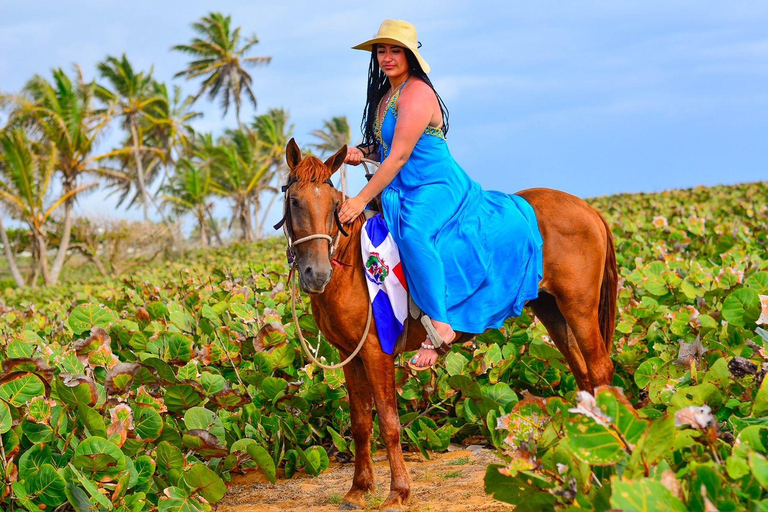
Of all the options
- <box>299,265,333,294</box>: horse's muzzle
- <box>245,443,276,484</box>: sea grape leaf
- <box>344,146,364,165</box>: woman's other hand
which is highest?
<box>344,146,364,165</box>: woman's other hand

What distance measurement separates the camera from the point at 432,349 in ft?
12.5

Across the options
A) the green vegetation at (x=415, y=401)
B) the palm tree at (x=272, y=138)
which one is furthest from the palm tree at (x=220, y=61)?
the green vegetation at (x=415, y=401)

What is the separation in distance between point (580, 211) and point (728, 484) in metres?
2.47

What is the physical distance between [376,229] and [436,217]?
1.09 ft

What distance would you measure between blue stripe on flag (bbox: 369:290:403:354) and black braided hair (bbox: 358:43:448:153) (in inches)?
41.0

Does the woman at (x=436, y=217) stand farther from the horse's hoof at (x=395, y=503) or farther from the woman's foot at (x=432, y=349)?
the horse's hoof at (x=395, y=503)

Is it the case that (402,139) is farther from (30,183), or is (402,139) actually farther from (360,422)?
(30,183)

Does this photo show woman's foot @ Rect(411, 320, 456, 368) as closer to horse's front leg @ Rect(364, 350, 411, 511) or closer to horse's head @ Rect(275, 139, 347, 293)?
horse's front leg @ Rect(364, 350, 411, 511)

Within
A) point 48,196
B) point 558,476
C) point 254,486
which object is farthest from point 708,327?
point 48,196

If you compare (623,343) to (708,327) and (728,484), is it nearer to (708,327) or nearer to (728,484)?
(708,327)

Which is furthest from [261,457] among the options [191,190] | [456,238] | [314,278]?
[191,190]

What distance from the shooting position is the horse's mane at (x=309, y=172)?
3.59 m

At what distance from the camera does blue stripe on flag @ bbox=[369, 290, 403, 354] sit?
148 inches

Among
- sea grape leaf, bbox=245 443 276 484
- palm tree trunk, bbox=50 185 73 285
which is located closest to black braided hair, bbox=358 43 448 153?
sea grape leaf, bbox=245 443 276 484
